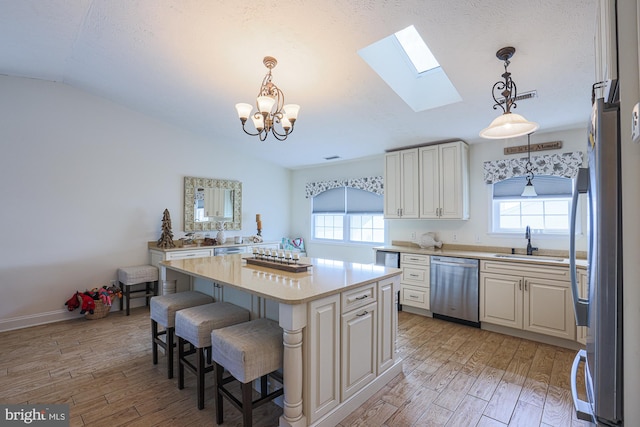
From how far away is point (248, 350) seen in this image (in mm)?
1668

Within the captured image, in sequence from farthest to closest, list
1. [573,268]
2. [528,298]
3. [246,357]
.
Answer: [528,298] < [246,357] < [573,268]

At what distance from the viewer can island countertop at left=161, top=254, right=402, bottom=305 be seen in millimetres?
1756

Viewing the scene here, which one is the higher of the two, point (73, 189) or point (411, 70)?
point (411, 70)

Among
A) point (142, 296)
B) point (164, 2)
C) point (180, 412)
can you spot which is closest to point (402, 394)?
point (180, 412)

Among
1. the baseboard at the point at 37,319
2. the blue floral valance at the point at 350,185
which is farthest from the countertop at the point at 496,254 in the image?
the baseboard at the point at 37,319

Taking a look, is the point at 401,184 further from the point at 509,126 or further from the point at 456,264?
the point at 509,126

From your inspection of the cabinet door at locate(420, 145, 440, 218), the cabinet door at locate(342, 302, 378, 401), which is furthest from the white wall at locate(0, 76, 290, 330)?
the cabinet door at locate(342, 302, 378, 401)

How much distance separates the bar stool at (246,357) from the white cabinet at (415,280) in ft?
8.40

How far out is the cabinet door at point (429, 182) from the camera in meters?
4.06

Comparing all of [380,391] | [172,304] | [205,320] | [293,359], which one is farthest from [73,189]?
[380,391]

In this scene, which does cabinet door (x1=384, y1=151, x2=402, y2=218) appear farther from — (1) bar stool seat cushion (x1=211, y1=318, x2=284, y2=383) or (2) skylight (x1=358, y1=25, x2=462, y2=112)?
(1) bar stool seat cushion (x1=211, y1=318, x2=284, y2=383)

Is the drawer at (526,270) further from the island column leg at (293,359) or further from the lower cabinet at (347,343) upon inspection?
the island column leg at (293,359)

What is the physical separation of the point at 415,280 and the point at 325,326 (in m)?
2.54

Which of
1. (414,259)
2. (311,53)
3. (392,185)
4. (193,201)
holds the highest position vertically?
(311,53)
